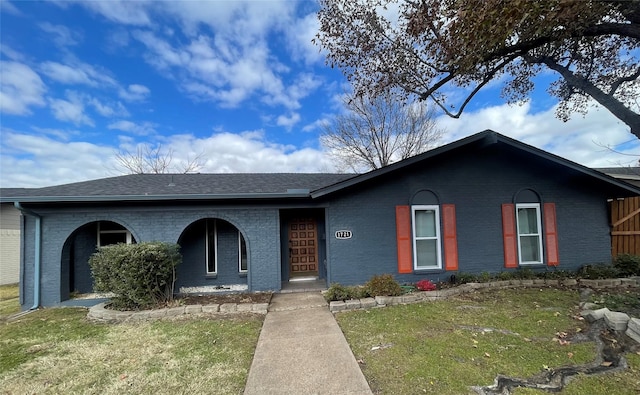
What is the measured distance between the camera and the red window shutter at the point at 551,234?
27.3 ft

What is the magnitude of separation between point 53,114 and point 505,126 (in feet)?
69.7

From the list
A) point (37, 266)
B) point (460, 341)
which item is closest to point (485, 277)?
point (460, 341)

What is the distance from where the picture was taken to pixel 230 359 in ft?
12.9

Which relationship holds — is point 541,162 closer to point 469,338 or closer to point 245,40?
point 469,338

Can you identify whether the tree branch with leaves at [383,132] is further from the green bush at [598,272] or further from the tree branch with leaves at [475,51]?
the green bush at [598,272]

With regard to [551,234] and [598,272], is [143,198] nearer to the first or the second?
[551,234]

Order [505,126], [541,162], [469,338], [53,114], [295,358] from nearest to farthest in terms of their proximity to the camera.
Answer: [295,358] < [469,338] < [541,162] < [53,114] < [505,126]

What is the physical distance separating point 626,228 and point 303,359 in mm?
11025

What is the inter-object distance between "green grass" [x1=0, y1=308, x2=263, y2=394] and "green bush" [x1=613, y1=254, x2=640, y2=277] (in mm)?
9815

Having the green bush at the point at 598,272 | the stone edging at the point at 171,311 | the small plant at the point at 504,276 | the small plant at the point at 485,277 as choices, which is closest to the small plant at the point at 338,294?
the stone edging at the point at 171,311

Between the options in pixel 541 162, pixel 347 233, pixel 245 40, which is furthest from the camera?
pixel 245 40

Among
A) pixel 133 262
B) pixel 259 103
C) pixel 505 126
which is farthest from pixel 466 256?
pixel 259 103

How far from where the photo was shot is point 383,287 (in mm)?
6488

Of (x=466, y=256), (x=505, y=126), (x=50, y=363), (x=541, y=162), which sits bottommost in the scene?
(x=50, y=363)
